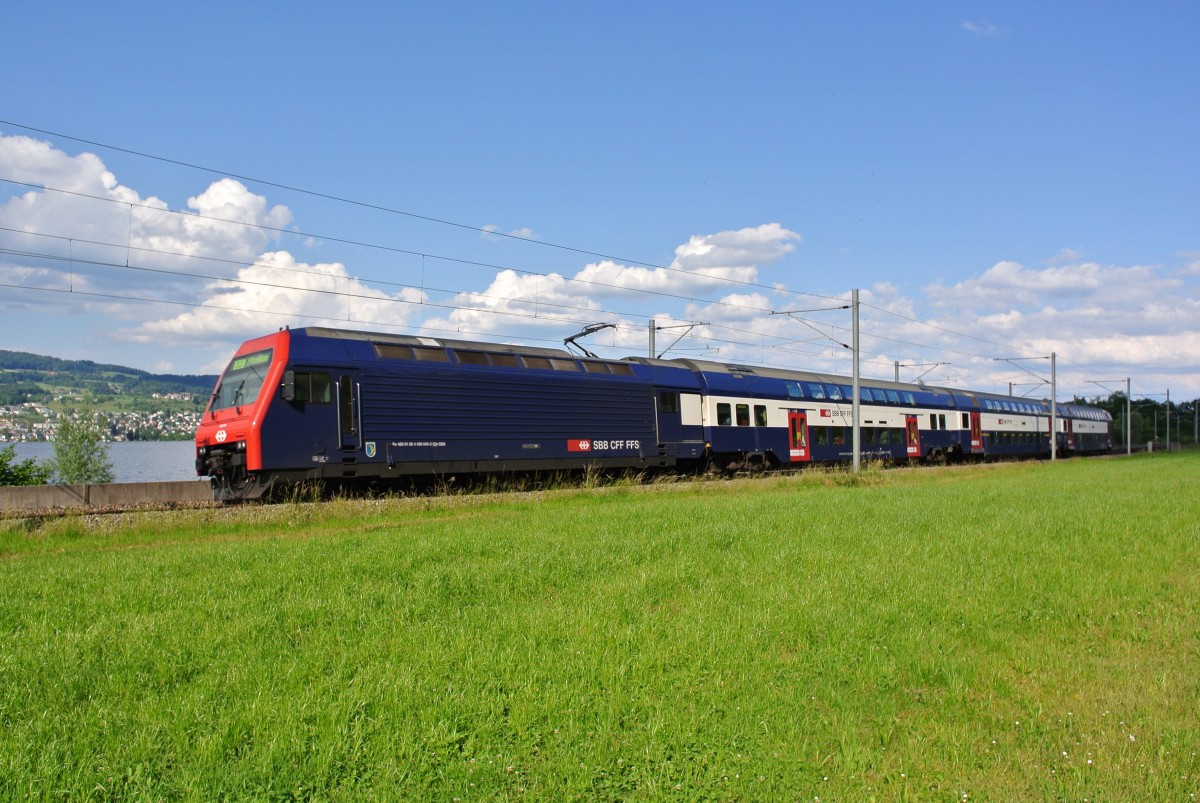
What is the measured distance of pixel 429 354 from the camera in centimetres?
2102

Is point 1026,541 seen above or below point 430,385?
below

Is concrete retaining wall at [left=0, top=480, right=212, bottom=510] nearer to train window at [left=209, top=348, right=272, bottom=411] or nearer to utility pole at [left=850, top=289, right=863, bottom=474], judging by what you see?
train window at [left=209, top=348, right=272, bottom=411]

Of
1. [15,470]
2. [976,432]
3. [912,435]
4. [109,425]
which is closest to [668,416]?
[912,435]

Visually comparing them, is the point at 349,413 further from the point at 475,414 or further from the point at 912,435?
the point at 912,435

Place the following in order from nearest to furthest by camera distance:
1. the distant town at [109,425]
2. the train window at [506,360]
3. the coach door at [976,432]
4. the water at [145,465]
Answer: the train window at [506,360]
the water at [145,465]
the coach door at [976,432]
the distant town at [109,425]

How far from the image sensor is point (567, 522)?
1399 cm

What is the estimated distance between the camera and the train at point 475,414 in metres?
18.3

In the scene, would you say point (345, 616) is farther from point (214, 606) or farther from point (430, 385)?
point (430, 385)

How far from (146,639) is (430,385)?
14200 mm

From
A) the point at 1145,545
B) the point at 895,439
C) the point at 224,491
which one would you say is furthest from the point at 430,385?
the point at 895,439

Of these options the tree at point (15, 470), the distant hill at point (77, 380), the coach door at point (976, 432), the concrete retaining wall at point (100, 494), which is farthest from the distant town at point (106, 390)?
the coach door at point (976, 432)

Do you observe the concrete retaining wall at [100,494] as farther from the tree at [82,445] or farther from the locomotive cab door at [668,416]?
the tree at [82,445]

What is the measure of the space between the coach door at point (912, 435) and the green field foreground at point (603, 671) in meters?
30.2

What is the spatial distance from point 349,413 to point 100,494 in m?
6.11
